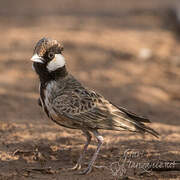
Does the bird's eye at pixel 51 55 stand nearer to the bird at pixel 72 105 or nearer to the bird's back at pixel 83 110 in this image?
the bird at pixel 72 105

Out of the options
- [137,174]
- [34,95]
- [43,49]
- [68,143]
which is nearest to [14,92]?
[34,95]

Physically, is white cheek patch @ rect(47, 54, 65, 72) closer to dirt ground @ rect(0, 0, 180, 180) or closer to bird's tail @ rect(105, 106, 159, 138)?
bird's tail @ rect(105, 106, 159, 138)

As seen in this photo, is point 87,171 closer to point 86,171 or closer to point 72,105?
point 86,171

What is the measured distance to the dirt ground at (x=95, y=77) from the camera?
23.9 feet

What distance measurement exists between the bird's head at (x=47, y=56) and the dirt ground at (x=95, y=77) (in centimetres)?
140

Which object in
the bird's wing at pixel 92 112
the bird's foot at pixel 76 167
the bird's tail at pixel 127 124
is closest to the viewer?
the bird's wing at pixel 92 112

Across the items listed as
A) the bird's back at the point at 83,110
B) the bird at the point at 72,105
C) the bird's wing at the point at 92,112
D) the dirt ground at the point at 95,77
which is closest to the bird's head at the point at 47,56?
the bird at the point at 72,105

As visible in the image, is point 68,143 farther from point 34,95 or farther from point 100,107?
point 34,95

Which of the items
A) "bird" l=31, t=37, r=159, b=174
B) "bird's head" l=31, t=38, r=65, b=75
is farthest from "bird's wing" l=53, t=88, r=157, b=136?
"bird's head" l=31, t=38, r=65, b=75

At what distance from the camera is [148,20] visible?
758 inches

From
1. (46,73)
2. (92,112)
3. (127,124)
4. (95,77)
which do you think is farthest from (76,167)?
(95,77)

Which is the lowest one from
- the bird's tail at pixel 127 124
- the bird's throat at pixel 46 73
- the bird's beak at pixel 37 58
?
the bird's tail at pixel 127 124

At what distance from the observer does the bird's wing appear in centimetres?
666

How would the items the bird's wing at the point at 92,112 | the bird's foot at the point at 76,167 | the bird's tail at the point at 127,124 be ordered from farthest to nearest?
the bird's foot at the point at 76,167 < the bird's tail at the point at 127,124 < the bird's wing at the point at 92,112
